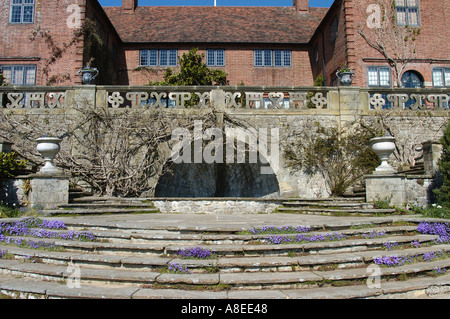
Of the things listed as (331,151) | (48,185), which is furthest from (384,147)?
(48,185)

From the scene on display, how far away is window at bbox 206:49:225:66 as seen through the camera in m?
23.3

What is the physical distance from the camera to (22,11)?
18266 millimetres

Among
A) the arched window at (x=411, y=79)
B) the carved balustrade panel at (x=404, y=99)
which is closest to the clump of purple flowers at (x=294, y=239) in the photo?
the carved balustrade panel at (x=404, y=99)

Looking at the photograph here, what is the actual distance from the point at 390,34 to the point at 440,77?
362 centimetres

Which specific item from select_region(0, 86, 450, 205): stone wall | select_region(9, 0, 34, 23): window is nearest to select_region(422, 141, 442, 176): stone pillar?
select_region(0, 86, 450, 205): stone wall

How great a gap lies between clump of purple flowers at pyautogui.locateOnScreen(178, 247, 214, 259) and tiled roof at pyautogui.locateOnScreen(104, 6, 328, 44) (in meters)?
19.9

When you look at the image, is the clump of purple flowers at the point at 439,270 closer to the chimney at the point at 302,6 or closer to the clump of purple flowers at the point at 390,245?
the clump of purple flowers at the point at 390,245

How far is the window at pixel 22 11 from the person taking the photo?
59.7 feet

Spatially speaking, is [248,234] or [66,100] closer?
[248,234]
